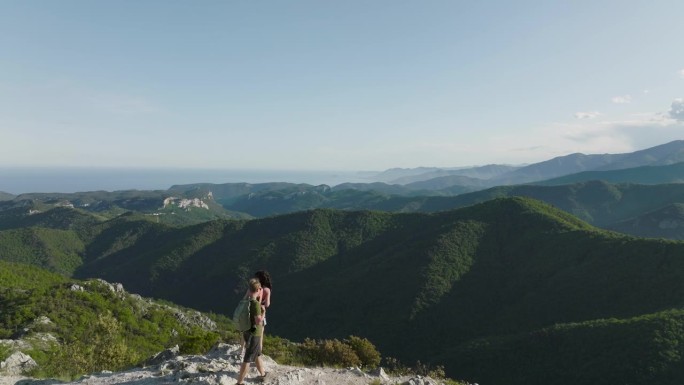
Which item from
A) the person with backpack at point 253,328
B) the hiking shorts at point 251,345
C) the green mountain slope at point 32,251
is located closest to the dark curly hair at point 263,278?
the person with backpack at point 253,328

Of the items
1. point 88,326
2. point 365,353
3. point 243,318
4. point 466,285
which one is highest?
point 243,318

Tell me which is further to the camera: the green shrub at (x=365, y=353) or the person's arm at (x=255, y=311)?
the green shrub at (x=365, y=353)

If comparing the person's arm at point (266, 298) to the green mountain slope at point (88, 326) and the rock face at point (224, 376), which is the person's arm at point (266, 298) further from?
the green mountain slope at point (88, 326)

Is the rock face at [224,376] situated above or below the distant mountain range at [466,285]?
above

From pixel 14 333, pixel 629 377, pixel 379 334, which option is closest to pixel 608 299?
pixel 629 377

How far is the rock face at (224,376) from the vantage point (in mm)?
14641

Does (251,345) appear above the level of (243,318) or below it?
below

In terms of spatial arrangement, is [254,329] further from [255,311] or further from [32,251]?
[32,251]

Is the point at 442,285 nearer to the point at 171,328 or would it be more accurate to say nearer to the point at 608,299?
the point at 608,299

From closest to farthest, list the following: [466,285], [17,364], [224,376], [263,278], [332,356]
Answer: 1. [224,376]
2. [263,278]
3. [332,356]
4. [17,364]
5. [466,285]

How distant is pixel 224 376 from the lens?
14148mm

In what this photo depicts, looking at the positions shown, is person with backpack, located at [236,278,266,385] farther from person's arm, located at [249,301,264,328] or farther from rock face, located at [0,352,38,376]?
rock face, located at [0,352,38,376]

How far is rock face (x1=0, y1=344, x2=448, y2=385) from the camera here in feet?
48.0

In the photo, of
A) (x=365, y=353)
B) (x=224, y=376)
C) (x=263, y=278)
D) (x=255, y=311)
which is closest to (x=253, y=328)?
(x=255, y=311)
